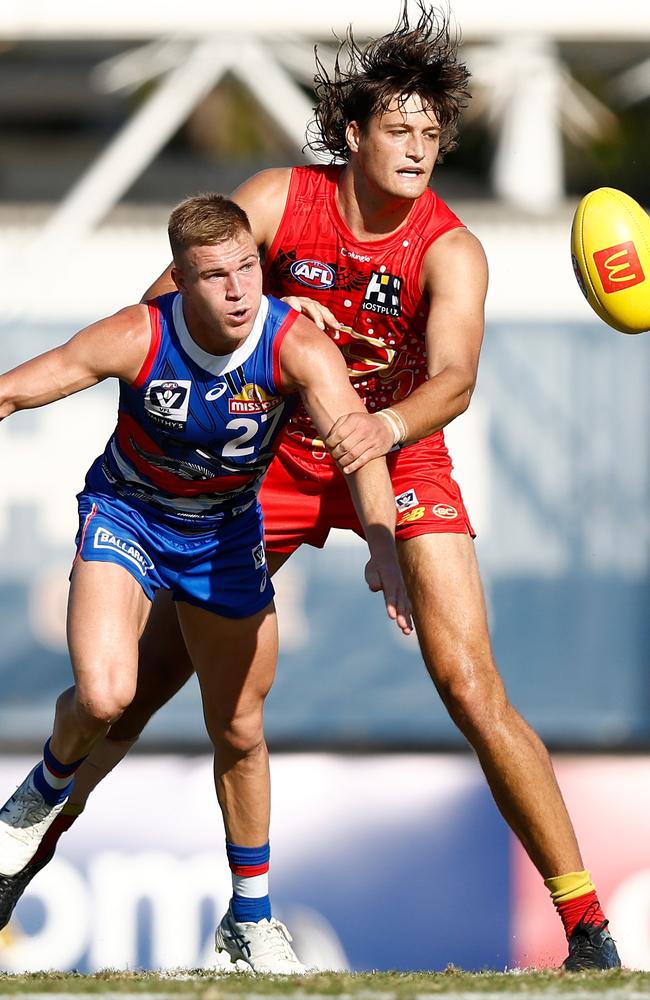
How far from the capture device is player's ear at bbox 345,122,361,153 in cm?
574

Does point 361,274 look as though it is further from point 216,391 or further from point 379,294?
point 216,391

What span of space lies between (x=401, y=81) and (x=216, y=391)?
53.7 inches

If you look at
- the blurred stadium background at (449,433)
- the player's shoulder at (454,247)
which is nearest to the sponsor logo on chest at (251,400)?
the player's shoulder at (454,247)

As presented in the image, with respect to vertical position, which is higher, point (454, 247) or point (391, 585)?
point (454, 247)

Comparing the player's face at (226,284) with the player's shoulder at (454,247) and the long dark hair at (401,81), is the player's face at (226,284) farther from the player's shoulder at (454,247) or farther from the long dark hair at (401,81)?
the long dark hair at (401,81)

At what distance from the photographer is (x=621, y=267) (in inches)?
232

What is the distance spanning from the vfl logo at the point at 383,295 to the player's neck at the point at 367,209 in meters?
0.15

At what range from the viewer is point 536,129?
13.0m

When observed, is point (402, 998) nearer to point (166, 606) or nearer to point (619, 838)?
point (166, 606)

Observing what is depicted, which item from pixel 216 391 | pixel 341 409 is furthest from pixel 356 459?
pixel 216 391

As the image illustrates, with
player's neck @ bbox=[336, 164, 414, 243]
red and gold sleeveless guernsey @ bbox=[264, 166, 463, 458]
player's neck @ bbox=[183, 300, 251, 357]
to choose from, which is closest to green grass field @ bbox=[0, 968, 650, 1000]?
player's neck @ bbox=[183, 300, 251, 357]

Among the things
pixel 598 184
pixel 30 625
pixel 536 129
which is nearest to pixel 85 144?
pixel 598 184

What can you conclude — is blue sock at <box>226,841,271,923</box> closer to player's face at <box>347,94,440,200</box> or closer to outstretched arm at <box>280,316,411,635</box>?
outstretched arm at <box>280,316,411,635</box>

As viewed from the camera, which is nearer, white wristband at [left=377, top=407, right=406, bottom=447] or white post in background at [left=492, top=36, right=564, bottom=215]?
white wristband at [left=377, top=407, right=406, bottom=447]
